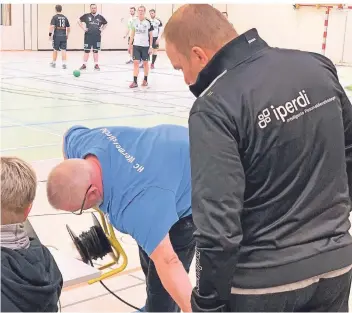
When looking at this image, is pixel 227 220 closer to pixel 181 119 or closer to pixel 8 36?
pixel 181 119

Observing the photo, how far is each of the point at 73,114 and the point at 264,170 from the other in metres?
7.52

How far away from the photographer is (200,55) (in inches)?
64.2

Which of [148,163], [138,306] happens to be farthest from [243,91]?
[138,306]

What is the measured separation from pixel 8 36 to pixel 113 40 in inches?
164

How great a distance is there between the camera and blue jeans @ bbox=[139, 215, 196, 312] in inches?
104

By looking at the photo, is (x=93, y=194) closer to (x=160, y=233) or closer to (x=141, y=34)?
(x=160, y=233)

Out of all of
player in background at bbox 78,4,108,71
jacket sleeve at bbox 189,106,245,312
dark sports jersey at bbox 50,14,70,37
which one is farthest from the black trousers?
dark sports jersey at bbox 50,14,70,37

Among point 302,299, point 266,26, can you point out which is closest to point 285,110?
point 302,299

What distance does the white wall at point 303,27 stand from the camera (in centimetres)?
1941

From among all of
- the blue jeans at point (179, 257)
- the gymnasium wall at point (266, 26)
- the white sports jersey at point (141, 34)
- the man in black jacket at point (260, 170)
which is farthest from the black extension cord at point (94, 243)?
the gymnasium wall at point (266, 26)

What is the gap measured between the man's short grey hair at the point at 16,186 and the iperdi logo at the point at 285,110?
2.51ft

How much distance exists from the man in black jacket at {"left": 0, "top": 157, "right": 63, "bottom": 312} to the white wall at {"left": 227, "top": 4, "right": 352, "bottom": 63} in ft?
56.5

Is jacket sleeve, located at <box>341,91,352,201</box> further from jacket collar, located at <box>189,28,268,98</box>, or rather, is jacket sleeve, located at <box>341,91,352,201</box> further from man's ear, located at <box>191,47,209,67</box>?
man's ear, located at <box>191,47,209,67</box>

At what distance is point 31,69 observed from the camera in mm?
14695
